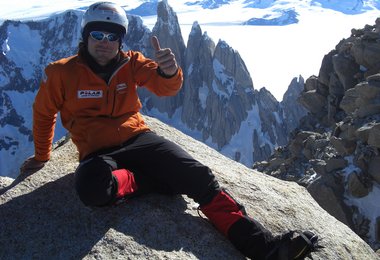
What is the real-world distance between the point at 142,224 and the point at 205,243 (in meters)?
0.94

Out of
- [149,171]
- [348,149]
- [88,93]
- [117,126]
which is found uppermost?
[88,93]

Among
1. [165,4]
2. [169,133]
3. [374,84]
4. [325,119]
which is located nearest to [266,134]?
[165,4]

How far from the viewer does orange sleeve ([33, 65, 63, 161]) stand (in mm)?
7477

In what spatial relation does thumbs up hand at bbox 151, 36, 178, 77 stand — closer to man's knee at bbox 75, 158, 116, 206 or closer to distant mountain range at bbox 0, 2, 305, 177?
man's knee at bbox 75, 158, 116, 206

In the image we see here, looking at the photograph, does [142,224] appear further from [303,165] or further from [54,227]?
[303,165]

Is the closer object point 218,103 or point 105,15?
point 105,15

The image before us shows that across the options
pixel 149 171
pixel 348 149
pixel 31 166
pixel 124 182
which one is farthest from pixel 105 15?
pixel 348 149

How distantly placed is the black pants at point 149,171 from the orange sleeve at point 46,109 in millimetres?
1163

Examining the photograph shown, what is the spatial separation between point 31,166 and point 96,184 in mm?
2353

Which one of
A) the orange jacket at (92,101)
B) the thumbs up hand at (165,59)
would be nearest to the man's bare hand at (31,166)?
the orange jacket at (92,101)

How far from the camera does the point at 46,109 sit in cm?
766

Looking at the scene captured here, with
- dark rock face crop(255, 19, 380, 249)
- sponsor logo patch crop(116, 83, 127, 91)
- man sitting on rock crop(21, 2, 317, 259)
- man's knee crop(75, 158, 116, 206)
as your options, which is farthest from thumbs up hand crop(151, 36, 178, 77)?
dark rock face crop(255, 19, 380, 249)

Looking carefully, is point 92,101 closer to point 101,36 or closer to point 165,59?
point 101,36

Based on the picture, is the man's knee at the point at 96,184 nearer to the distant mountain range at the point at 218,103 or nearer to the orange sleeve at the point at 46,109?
the orange sleeve at the point at 46,109
